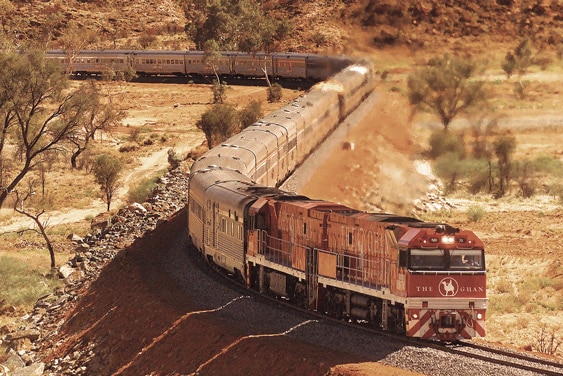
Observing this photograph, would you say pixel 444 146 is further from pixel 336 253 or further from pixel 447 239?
pixel 447 239

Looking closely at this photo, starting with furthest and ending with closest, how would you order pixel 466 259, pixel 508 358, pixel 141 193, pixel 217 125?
pixel 217 125, pixel 141 193, pixel 466 259, pixel 508 358

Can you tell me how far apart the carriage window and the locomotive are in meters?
0.02

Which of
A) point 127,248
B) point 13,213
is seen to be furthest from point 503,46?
point 127,248

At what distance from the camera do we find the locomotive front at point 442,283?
1065 inches

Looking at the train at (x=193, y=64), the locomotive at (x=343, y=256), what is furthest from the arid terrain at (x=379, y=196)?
the locomotive at (x=343, y=256)

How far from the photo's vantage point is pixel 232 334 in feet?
94.4

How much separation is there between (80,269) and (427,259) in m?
17.3

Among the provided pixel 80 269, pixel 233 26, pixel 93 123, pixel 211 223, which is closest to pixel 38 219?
pixel 80 269

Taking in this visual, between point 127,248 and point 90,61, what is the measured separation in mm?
64721

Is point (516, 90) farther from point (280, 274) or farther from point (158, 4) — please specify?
point (280, 274)

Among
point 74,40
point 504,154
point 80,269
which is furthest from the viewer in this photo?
point 74,40

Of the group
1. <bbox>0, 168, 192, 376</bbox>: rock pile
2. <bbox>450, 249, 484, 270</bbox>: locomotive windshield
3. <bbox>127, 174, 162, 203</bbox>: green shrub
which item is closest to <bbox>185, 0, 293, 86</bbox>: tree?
<bbox>127, 174, 162, 203</bbox>: green shrub

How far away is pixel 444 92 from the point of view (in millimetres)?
81500

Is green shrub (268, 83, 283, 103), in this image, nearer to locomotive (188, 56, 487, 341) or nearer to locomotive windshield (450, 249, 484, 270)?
locomotive (188, 56, 487, 341)
